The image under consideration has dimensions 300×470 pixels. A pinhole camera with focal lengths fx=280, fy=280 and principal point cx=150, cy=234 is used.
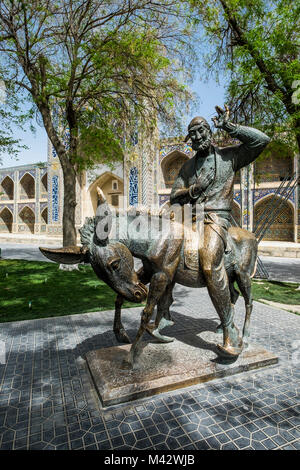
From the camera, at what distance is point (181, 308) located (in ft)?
16.7

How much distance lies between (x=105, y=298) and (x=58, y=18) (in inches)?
327

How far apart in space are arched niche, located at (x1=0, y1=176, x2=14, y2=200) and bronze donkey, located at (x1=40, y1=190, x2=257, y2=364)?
1265 inches

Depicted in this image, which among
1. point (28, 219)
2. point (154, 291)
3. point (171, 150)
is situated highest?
point (171, 150)

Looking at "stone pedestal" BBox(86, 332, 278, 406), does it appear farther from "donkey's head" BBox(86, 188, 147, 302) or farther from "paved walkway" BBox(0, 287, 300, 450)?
"donkey's head" BBox(86, 188, 147, 302)

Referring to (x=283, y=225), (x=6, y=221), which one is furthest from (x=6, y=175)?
(x=283, y=225)

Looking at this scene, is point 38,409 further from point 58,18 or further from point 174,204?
point 58,18

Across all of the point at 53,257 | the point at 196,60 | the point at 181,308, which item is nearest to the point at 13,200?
the point at 196,60

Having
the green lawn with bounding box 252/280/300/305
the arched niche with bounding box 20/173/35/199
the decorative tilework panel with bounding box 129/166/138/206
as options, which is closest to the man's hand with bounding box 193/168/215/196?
the green lawn with bounding box 252/280/300/305

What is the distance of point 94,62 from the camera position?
798cm

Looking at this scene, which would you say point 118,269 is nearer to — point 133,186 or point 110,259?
point 110,259

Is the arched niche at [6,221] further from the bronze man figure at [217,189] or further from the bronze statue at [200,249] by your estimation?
the bronze man figure at [217,189]

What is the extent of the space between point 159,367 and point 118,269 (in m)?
1.03

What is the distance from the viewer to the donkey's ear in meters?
2.08

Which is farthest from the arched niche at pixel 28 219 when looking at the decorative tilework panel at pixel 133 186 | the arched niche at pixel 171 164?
the arched niche at pixel 171 164
